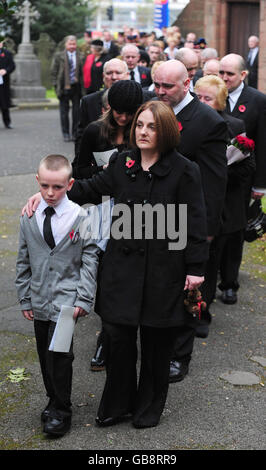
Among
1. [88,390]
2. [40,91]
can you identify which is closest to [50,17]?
[40,91]

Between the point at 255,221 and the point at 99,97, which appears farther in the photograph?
the point at 255,221

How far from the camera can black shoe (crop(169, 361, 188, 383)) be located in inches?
206

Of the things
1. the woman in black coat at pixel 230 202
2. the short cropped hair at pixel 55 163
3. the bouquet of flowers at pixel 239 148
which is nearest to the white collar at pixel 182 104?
the woman in black coat at pixel 230 202

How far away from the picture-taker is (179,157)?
4266 mm

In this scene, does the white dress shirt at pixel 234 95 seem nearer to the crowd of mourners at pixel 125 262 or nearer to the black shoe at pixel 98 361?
the crowd of mourners at pixel 125 262

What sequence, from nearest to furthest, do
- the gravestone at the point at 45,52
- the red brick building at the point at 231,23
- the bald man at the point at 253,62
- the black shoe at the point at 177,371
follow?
the black shoe at the point at 177,371
the bald man at the point at 253,62
the red brick building at the point at 231,23
the gravestone at the point at 45,52

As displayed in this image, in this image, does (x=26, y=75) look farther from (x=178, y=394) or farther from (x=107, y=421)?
(x=107, y=421)

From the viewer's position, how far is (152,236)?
422 cm

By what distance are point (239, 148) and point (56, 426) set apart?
8.40ft

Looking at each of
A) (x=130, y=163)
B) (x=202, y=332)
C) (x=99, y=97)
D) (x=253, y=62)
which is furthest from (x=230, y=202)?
(x=253, y=62)

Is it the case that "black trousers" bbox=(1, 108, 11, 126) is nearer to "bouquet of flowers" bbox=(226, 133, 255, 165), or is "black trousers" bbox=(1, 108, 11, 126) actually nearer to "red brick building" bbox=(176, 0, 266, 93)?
"red brick building" bbox=(176, 0, 266, 93)

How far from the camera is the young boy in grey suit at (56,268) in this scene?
14.0ft

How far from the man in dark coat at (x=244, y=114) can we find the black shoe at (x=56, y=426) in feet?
9.36
